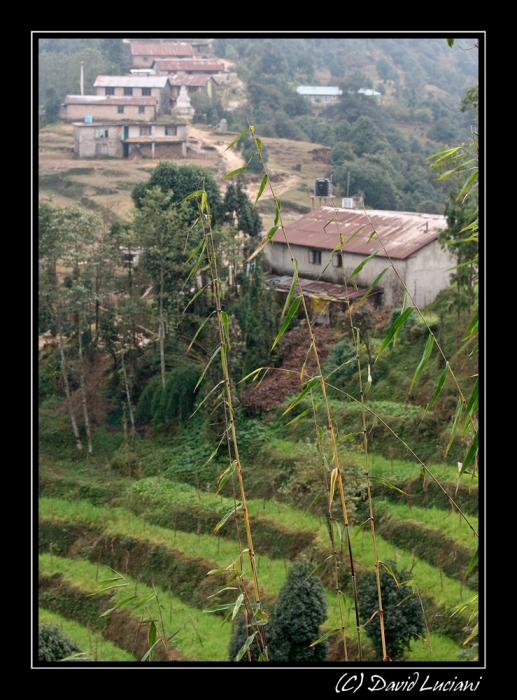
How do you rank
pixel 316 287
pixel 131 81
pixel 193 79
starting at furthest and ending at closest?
pixel 193 79 → pixel 131 81 → pixel 316 287

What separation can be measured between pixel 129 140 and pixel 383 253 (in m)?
10.9

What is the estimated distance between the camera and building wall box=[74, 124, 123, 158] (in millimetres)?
20156

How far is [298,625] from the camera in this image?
5.73 m

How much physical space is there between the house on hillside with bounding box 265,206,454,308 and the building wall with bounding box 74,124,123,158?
28.1ft

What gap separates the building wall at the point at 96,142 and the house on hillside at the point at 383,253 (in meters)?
8.56

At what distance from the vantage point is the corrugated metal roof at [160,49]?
3206 centimetres

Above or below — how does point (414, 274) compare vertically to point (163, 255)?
below

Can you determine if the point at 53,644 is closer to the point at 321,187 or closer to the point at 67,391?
the point at 67,391

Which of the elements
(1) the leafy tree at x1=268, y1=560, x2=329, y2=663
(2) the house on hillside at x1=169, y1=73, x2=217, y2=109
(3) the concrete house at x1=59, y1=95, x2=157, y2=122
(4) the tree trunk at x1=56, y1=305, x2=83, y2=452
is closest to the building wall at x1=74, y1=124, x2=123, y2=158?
(3) the concrete house at x1=59, y1=95, x2=157, y2=122

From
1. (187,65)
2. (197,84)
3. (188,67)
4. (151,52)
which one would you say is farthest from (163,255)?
(151,52)

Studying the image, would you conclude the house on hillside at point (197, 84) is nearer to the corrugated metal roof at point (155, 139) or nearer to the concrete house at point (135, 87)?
the concrete house at point (135, 87)

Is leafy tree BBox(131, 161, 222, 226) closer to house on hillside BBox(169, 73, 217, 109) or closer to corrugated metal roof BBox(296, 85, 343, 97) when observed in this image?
house on hillside BBox(169, 73, 217, 109)

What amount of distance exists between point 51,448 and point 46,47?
2726 cm
